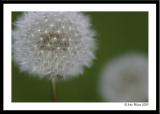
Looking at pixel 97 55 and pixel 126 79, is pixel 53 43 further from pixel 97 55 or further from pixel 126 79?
pixel 126 79

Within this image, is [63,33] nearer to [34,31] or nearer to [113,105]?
[34,31]

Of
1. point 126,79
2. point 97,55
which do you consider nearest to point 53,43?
point 97,55

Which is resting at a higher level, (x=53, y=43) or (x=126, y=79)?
(x=53, y=43)

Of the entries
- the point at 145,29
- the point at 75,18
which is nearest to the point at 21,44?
the point at 75,18
